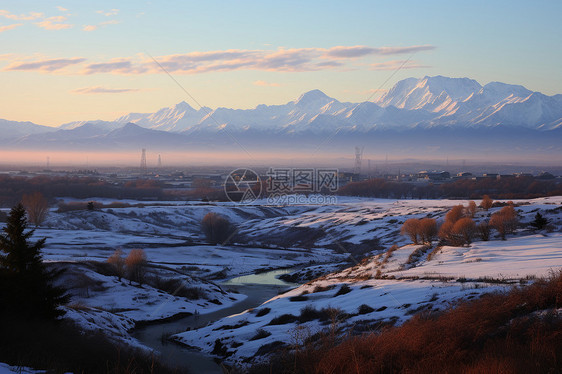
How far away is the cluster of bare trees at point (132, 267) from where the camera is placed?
169 ft

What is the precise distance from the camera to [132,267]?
5200 cm

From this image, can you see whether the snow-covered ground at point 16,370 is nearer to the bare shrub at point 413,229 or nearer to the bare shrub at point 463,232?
the bare shrub at point 463,232

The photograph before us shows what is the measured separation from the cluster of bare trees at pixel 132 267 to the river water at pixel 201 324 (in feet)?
31.7

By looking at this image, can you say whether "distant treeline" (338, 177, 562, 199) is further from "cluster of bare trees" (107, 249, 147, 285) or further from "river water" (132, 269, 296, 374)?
"cluster of bare trees" (107, 249, 147, 285)

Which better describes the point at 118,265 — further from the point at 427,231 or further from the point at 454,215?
the point at 454,215

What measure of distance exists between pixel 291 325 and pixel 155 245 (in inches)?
2152

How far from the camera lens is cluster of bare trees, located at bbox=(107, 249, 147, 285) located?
5138 cm

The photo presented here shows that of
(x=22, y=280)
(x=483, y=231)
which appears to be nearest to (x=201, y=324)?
(x=22, y=280)

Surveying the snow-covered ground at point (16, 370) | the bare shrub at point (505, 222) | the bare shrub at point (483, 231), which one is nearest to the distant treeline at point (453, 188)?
the bare shrub at point (505, 222)

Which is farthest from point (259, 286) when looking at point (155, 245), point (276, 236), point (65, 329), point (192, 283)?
point (276, 236)

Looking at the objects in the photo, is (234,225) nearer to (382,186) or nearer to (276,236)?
(276,236)

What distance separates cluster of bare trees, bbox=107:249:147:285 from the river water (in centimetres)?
966

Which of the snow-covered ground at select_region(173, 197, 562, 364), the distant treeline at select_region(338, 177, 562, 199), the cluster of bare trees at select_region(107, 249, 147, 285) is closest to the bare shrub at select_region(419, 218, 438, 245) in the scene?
the snow-covered ground at select_region(173, 197, 562, 364)
